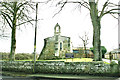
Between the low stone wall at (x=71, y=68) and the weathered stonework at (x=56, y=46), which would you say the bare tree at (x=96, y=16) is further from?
the weathered stonework at (x=56, y=46)

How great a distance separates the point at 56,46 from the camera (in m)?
30.5

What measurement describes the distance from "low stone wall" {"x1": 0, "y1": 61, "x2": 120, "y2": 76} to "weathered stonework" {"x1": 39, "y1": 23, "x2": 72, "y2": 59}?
18847 millimetres

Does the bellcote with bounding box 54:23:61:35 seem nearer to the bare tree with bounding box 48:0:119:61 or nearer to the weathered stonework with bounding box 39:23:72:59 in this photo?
the weathered stonework with bounding box 39:23:72:59

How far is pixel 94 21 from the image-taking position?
10.9m

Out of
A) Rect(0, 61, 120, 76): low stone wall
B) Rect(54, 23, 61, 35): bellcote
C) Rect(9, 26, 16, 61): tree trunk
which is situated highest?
Result: Rect(54, 23, 61, 35): bellcote

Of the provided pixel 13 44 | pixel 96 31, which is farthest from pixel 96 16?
pixel 13 44

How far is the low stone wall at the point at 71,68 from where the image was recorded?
8.90 metres

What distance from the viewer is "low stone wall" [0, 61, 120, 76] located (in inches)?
350

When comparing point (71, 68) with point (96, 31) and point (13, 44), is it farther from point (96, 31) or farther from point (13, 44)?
point (13, 44)

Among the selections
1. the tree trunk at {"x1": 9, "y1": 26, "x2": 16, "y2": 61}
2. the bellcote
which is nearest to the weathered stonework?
the bellcote

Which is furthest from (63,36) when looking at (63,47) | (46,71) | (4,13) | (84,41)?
(46,71)

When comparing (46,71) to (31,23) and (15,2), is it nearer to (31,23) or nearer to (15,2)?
(31,23)

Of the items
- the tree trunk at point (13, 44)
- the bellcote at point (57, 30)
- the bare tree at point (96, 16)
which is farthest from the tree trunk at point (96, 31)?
the bellcote at point (57, 30)

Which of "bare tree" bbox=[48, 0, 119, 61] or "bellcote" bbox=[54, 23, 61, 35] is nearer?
"bare tree" bbox=[48, 0, 119, 61]
